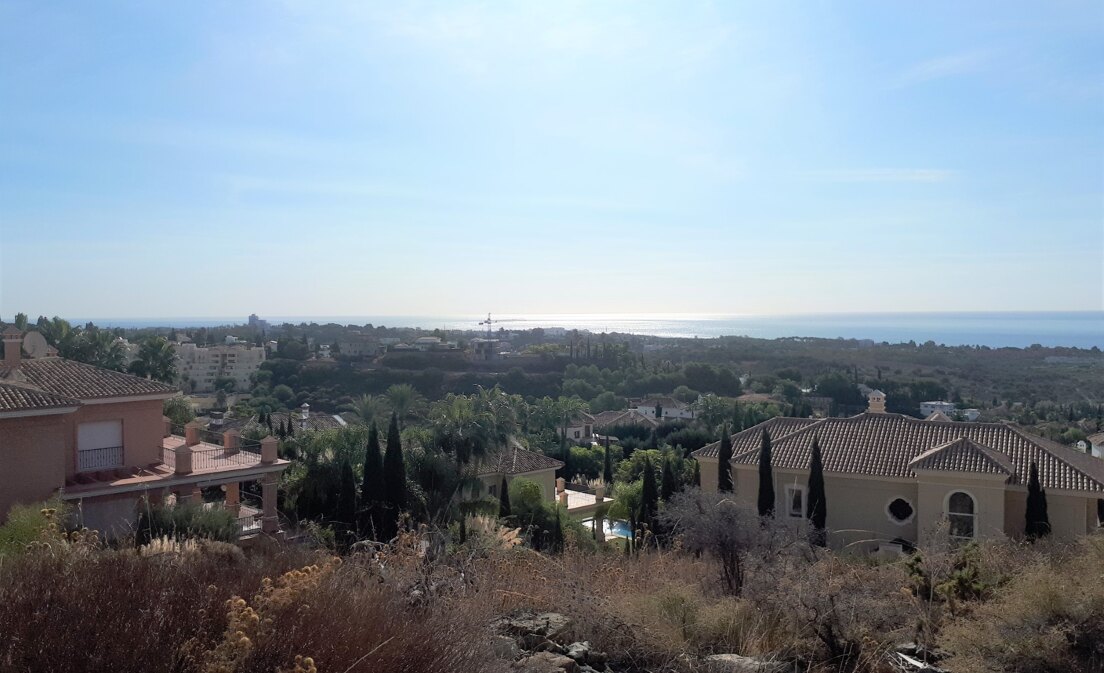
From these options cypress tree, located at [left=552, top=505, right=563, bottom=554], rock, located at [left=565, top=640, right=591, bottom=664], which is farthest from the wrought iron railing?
rock, located at [left=565, top=640, right=591, bottom=664]

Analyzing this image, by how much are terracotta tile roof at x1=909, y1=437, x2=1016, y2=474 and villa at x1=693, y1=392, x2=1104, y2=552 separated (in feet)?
0.07

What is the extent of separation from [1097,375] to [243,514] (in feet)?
276

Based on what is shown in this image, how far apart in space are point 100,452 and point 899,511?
56.2ft

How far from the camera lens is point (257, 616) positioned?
2.90m

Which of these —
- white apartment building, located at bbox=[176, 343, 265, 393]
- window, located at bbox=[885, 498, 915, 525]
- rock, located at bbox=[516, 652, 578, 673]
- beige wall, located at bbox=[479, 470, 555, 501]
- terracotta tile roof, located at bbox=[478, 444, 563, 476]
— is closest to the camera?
rock, located at bbox=[516, 652, 578, 673]

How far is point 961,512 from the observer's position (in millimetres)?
15875

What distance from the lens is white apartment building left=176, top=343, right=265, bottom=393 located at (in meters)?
77.3

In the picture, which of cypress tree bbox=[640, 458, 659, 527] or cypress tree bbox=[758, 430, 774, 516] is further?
cypress tree bbox=[640, 458, 659, 527]

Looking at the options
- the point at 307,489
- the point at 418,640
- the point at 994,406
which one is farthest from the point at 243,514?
the point at 994,406

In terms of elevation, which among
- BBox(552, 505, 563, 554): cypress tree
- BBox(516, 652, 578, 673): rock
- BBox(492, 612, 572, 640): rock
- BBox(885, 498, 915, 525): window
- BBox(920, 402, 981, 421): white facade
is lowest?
BBox(920, 402, 981, 421): white facade

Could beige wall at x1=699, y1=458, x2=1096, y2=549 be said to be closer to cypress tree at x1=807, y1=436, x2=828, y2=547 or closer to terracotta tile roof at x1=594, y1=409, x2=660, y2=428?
cypress tree at x1=807, y1=436, x2=828, y2=547

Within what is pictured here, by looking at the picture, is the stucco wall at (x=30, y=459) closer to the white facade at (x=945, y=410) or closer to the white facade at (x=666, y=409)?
the white facade at (x=666, y=409)

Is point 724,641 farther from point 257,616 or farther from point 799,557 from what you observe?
point 257,616

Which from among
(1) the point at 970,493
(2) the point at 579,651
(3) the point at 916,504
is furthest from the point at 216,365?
(2) the point at 579,651
